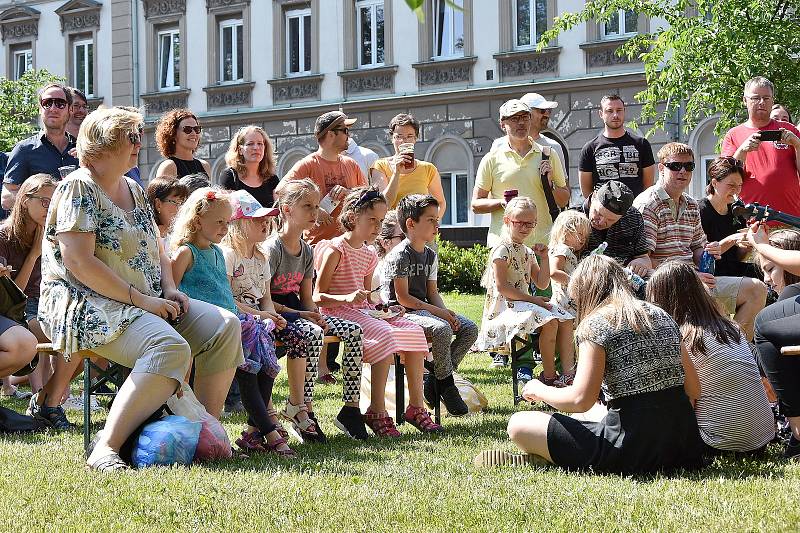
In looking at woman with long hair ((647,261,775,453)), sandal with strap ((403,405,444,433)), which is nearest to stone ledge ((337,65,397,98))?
sandal with strap ((403,405,444,433))

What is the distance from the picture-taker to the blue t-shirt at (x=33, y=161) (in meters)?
9.10

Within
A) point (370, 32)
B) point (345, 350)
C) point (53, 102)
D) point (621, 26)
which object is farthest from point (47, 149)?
point (370, 32)

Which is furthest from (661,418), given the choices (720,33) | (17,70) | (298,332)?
(17,70)

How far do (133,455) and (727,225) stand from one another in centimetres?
562

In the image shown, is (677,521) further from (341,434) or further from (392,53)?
(392,53)

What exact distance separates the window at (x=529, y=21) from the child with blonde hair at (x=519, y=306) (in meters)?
15.8

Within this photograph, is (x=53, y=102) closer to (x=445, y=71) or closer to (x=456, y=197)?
(x=445, y=71)

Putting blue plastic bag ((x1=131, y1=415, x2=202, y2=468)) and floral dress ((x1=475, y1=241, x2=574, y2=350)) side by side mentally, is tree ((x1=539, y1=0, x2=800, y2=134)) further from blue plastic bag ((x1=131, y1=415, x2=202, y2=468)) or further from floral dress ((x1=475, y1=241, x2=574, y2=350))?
blue plastic bag ((x1=131, y1=415, x2=202, y2=468))


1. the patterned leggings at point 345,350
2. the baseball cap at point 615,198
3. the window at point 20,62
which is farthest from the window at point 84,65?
the patterned leggings at point 345,350

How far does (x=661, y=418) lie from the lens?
529 cm

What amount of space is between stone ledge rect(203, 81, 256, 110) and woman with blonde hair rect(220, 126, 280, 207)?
61.4 feet

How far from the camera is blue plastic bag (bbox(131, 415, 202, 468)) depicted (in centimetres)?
546

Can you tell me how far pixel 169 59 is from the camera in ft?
94.0

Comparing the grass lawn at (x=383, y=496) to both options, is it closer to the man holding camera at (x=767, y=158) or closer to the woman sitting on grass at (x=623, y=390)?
the woman sitting on grass at (x=623, y=390)
